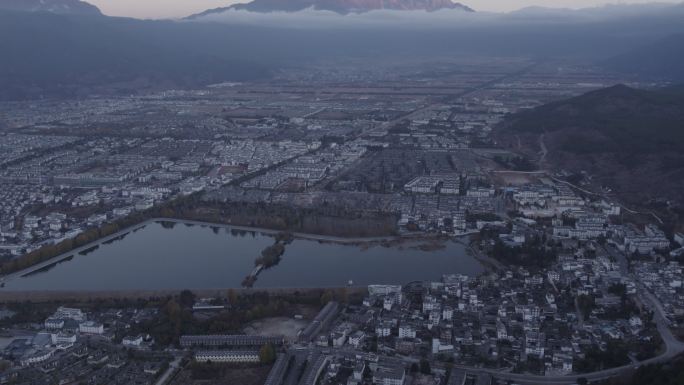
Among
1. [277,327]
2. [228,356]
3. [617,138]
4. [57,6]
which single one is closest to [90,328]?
[228,356]

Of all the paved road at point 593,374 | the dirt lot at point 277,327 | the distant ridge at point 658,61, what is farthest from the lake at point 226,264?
the distant ridge at point 658,61

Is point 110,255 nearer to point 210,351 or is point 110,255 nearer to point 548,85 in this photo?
point 210,351

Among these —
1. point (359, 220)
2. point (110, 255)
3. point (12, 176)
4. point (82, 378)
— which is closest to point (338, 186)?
point (359, 220)

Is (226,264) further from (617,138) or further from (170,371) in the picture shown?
(617,138)

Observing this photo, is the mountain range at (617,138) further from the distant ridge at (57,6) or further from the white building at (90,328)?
the distant ridge at (57,6)

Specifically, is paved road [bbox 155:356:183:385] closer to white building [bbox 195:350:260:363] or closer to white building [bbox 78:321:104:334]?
white building [bbox 195:350:260:363]

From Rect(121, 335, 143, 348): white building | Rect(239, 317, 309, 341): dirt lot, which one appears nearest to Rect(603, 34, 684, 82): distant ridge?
Rect(239, 317, 309, 341): dirt lot
